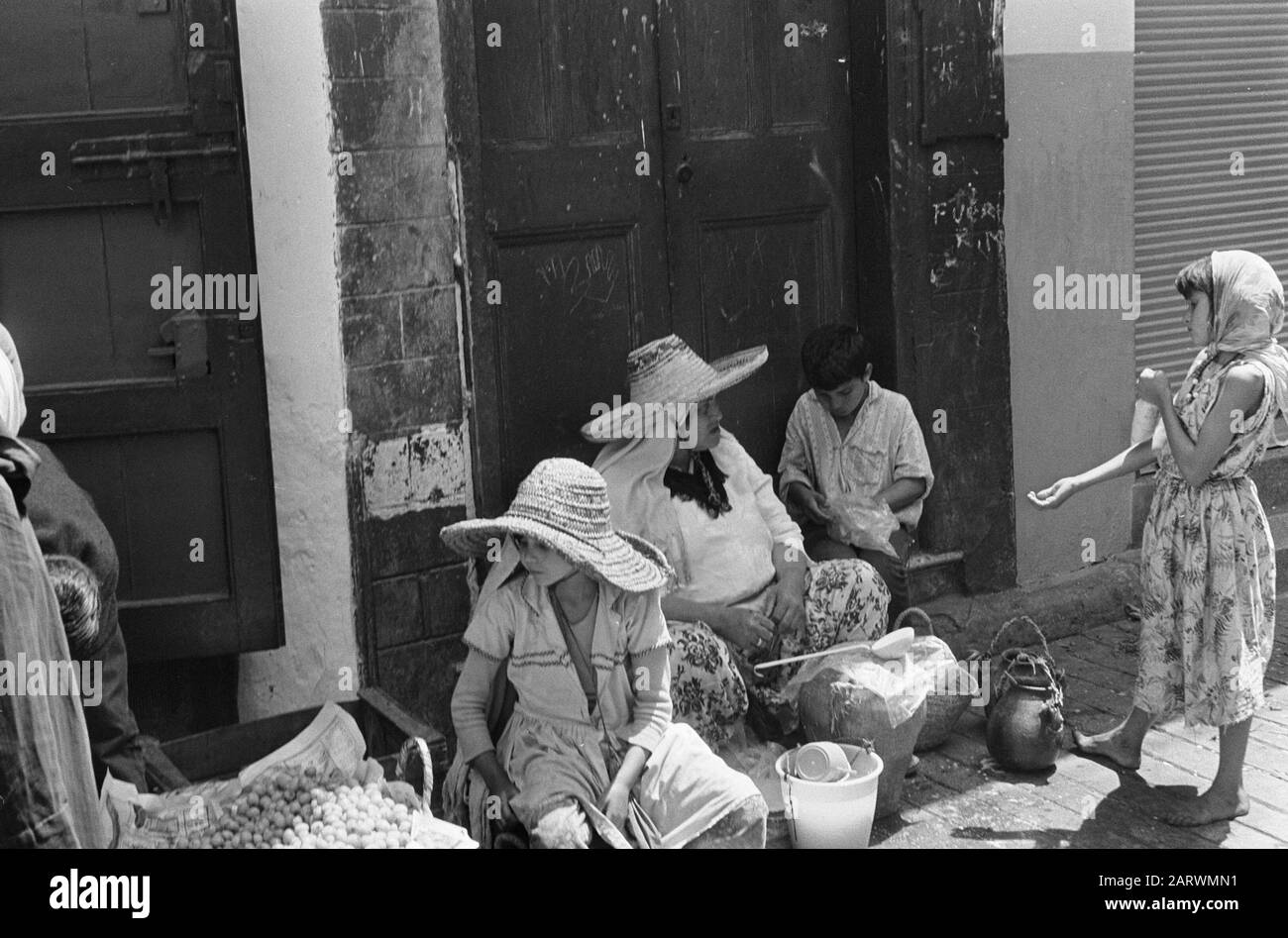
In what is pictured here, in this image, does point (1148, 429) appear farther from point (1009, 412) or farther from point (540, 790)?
point (540, 790)

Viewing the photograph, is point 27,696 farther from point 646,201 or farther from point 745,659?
point 646,201

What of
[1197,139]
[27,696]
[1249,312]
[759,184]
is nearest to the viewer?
[27,696]

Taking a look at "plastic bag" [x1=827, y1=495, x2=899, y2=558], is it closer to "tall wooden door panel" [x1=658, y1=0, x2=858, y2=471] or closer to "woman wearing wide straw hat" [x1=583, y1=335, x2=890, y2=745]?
"woman wearing wide straw hat" [x1=583, y1=335, x2=890, y2=745]

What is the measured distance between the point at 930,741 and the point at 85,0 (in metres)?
3.51

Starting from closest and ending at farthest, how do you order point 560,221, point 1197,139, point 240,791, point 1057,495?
point 240,791 → point 1057,495 → point 560,221 → point 1197,139

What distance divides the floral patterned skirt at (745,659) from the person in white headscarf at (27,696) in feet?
7.51

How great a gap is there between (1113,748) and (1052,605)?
1227 mm

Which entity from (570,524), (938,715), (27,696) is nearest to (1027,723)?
(938,715)

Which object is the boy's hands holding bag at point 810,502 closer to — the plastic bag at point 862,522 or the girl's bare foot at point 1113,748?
the plastic bag at point 862,522

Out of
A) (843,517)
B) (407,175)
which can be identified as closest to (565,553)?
(407,175)

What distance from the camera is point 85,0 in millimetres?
4359

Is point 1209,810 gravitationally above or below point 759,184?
below

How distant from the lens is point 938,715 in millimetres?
5344

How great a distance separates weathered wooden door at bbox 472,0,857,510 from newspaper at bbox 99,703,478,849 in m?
1.17
